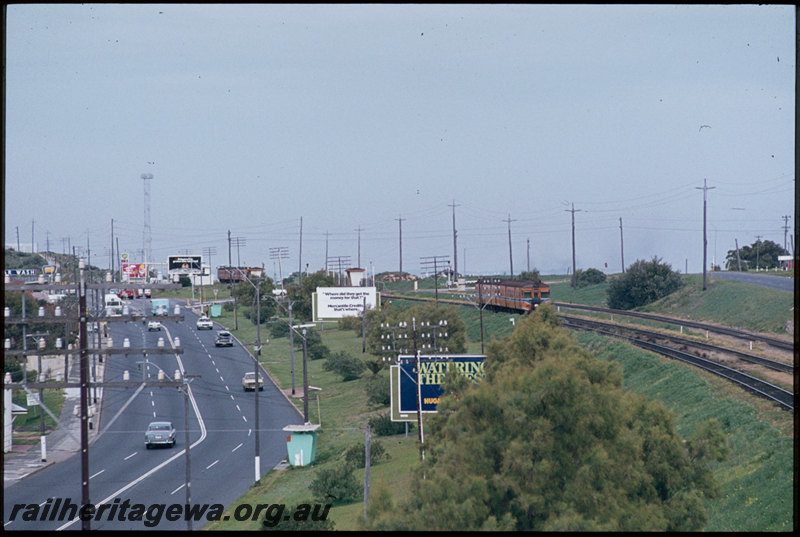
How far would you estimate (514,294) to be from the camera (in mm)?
71062

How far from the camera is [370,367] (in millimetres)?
64562

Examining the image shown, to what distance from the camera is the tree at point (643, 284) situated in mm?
87250

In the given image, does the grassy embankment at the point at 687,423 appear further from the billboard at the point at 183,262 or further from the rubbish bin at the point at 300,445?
the billboard at the point at 183,262

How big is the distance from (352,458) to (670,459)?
861 inches

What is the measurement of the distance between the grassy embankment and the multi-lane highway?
229 centimetres

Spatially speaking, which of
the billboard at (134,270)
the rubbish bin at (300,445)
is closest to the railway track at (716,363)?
the rubbish bin at (300,445)

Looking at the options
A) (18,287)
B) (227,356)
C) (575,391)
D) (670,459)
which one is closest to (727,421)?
(670,459)

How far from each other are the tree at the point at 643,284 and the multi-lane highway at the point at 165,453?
42527 mm

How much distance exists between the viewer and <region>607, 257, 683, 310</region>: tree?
87250 millimetres

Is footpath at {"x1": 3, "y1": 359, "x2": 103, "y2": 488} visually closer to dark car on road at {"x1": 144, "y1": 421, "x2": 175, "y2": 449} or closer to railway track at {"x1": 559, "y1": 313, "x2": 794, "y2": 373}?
dark car on road at {"x1": 144, "y1": 421, "x2": 175, "y2": 449}

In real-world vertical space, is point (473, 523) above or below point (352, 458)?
above

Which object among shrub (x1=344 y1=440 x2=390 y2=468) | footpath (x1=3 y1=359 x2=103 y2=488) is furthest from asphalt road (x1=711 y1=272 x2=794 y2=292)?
footpath (x1=3 y1=359 x2=103 y2=488)

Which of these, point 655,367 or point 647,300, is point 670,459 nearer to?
point 655,367

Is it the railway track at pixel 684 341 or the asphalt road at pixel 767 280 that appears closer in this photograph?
the railway track at pixel 684 341
